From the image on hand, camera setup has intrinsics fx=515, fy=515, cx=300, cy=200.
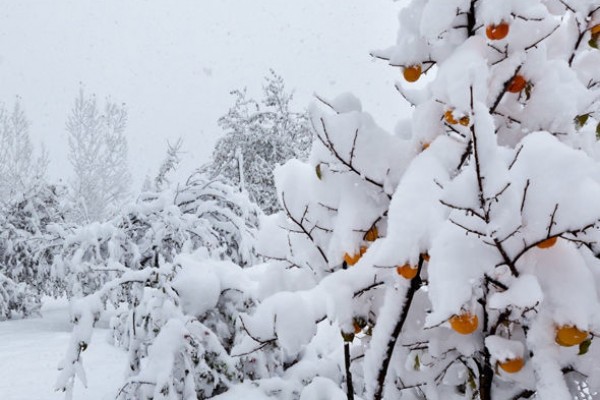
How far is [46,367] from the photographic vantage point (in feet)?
15.4

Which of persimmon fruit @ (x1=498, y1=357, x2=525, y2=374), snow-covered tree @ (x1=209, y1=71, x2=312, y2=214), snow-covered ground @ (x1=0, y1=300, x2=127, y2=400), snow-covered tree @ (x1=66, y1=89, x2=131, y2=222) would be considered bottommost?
snow-covered ground @ (x1=0, y1=300, x2=127, y2=400)

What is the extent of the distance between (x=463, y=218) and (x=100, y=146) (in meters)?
29.7

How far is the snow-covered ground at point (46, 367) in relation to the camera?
153 inches

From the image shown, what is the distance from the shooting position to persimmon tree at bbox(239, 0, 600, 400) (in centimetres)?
94

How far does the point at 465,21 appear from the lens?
1.21m

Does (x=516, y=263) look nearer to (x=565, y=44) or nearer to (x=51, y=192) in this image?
(x=565, y=44)

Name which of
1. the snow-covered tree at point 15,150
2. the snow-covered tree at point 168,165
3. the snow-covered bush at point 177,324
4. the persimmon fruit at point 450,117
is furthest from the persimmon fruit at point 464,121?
the snow-covered tree at point 15,150

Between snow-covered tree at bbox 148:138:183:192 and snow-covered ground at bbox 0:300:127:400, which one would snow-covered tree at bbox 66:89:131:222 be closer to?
snow-covered tree at bbox 148:138:183:192

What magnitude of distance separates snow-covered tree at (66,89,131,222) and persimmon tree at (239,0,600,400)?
27.8 m

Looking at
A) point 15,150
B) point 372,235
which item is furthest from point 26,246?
point 15,150

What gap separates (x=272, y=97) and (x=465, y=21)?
17713 mm

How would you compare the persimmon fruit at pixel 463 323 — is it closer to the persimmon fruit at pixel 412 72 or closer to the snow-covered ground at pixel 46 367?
the persimmon fruit at pixel 412 72

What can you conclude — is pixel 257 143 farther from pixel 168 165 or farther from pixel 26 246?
pixel 168 165

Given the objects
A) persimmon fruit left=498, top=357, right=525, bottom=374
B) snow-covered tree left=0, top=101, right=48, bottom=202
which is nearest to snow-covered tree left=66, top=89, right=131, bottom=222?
snow-covered tree left=0, top=101, right=48, bottom=202
